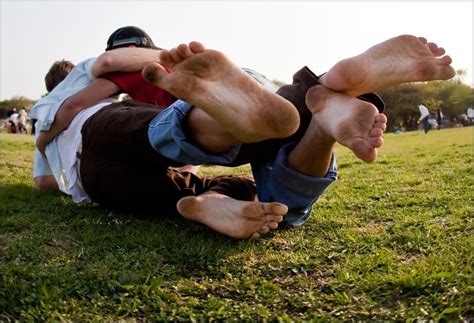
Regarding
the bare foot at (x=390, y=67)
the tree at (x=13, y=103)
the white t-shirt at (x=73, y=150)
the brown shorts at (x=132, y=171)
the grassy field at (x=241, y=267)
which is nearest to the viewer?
the grassy field at (x=241, y=267)

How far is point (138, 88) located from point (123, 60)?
0.23 meters

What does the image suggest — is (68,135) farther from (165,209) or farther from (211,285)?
(211,285)

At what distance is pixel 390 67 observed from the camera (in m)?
2.01

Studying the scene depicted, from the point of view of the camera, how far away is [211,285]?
1722mm

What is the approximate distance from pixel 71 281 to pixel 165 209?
1051 mm

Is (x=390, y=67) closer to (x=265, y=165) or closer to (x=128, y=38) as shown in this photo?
(x=265, y=165)

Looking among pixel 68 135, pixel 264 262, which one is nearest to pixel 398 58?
pixel 264 262

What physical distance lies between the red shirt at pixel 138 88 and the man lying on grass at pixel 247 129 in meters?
0.43

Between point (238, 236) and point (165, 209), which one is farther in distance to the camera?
point (165, 209)

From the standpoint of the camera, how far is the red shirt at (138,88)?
10.0 feet

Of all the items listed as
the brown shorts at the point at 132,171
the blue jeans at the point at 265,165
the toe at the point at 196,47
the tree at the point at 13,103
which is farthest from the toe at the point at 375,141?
the tree at the point at 13,103

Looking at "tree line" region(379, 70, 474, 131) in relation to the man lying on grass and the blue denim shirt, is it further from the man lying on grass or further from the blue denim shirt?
the man lying on grass

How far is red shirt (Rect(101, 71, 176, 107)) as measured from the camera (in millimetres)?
3057

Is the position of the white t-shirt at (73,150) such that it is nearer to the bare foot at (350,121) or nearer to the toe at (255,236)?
the toe at (255,236)
